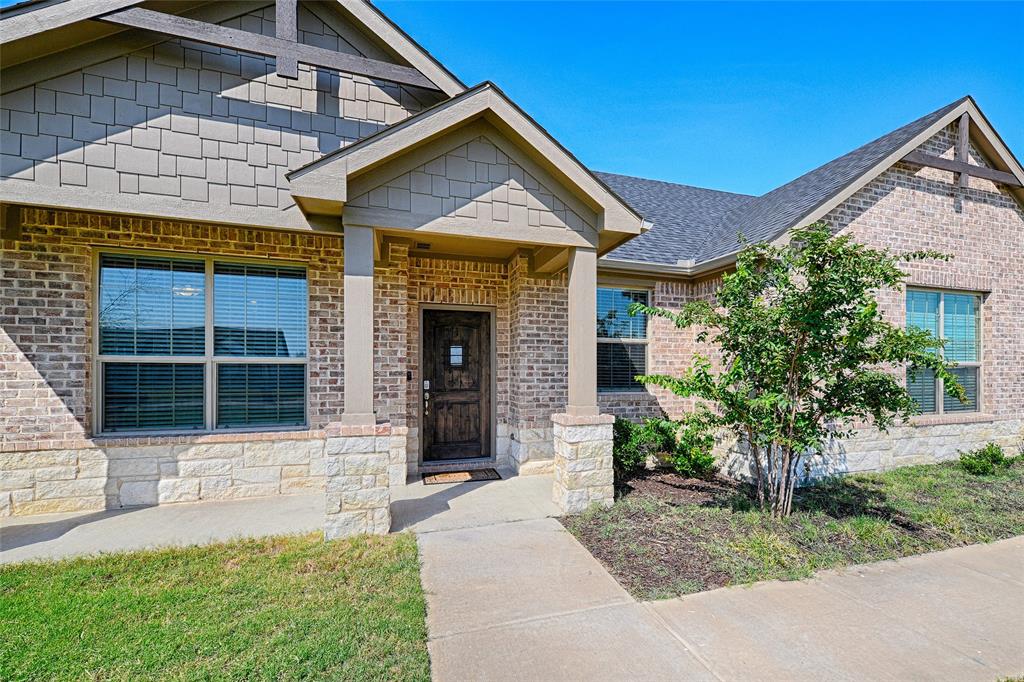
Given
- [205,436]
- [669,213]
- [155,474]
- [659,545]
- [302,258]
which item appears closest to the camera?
[659,545]

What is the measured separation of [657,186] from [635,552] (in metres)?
8.60

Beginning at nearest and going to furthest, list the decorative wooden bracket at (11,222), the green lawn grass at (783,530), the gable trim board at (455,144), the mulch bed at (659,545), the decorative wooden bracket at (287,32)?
the mulch bed at (659,545)
the green lawn grass at (783,530)
the gable trim board at (455,144)
the decorative wooden bracket at (11,222)
the decorative wooden bracket at (287,32)

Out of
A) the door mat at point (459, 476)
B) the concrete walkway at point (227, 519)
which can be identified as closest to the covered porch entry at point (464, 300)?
the door mat at point (459, 476)

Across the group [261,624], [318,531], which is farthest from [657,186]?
[261,624]

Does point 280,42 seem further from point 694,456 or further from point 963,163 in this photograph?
point 963,163

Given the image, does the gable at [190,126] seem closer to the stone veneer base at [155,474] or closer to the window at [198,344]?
the window at [198,344]

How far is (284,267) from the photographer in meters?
5.45

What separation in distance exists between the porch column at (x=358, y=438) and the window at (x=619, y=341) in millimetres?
3948

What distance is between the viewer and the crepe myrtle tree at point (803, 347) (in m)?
4.06

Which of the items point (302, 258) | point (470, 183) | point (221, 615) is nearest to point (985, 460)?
point (470, 183)

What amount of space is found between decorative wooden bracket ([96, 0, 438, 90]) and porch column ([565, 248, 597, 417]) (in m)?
2.81

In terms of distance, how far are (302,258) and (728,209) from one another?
8486 mm

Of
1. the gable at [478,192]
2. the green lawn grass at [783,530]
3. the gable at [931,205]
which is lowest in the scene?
the green lawn grass at [783,530]

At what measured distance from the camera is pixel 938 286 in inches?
270
